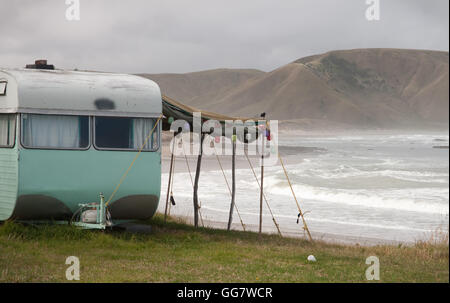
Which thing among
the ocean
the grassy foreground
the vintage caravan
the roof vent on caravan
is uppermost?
the roof vent on caravan

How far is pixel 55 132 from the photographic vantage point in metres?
10.7

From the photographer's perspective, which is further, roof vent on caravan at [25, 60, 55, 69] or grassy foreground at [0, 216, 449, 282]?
roof vent on caravan at [25, 60, 55, 69]

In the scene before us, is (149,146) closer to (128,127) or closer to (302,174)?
(128,127)

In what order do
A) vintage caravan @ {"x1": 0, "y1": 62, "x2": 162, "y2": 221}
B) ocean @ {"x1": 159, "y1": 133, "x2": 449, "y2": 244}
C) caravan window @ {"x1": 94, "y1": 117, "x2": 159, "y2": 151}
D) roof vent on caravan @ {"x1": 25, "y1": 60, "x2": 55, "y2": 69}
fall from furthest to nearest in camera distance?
ocean @ {"x1": 159, "y1": 133, "x2": 449, "y2": 244} < roof vent on caravan @ {"x1": 25, "y1": 60, "x2": 55, "y2": 69} < caravan window @ {"x1": 94, "y1": 117, "x2": 159, "y2": 151} < vintage caravan @ {"x1": 0, "y1": 62, "x2": 162, "y2": 221}

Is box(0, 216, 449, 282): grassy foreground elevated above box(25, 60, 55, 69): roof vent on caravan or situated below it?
below

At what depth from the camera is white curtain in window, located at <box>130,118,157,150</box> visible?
37.0 feet

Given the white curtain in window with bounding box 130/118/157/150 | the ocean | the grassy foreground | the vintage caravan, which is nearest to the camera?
the grassy foreground

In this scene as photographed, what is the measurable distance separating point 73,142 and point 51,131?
0.43 m

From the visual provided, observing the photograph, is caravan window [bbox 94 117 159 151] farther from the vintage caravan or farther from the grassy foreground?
the grassy foreground

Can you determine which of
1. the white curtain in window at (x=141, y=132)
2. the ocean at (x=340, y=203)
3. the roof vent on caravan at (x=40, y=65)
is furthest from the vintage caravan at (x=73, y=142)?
the ocean at (x=340, y=203)

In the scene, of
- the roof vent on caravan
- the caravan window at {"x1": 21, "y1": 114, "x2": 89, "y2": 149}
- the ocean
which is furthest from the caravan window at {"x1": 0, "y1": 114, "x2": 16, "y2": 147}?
the ocean

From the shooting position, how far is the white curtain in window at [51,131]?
10508mm

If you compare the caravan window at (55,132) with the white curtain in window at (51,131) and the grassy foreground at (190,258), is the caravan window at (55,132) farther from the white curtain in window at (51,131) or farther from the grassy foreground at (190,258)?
the grassy foreground at (190,258)

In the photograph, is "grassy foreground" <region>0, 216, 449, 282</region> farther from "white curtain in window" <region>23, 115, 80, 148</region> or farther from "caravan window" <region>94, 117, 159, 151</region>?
"caravan window" <region>94, 117, 159, 151</region>
